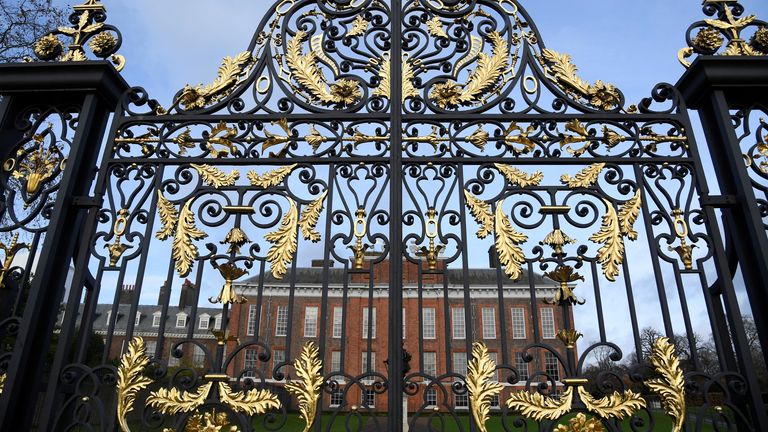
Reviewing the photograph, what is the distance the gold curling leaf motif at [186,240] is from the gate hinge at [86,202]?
555 millimetres

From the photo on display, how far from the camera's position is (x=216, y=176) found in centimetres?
385

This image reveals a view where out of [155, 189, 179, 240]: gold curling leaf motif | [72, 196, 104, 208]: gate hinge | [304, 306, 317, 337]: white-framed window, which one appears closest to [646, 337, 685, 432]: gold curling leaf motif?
[155, 189, 179, 240]: gold curling leaf motif

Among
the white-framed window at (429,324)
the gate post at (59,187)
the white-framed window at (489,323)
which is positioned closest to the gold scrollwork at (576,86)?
the gate post at (59,187)

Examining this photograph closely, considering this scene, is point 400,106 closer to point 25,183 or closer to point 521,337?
point 25,183

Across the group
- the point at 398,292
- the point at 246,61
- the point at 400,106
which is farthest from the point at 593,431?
the point at 246,61

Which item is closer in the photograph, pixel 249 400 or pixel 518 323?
pixel 249 400

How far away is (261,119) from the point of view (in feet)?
13.3

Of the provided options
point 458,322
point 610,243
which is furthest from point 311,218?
point 458,322

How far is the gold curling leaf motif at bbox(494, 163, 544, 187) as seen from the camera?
12.4 feet

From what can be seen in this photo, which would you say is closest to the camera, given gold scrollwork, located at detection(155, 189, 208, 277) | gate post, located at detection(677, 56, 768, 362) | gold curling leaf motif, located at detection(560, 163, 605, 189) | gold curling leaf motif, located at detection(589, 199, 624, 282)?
gate post, located at detection(677, 56, 768, 362)

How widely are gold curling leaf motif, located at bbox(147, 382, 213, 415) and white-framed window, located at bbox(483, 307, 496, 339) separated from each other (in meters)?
22.2

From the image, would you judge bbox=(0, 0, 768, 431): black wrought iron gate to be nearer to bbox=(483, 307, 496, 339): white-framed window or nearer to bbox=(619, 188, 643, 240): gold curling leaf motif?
bbox=(619, 188, 643, 240): gold curling leaf motif

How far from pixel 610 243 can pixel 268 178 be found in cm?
243

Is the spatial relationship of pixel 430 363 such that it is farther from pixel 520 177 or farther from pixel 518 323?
pixel 520 177
